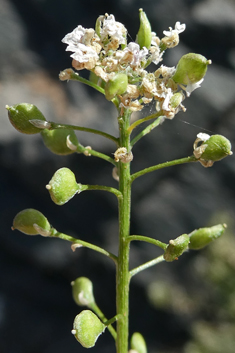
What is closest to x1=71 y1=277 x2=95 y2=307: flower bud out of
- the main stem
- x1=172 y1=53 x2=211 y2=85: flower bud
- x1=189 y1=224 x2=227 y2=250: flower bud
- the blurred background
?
the main stem

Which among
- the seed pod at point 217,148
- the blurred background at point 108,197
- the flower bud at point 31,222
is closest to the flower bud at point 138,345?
the flower bud at point 31,222

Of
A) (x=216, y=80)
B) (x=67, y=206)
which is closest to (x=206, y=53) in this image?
(x=216, y=80)

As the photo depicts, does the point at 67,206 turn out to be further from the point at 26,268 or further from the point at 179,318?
the point at 179,318

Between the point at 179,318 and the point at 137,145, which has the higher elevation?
the point at 137,145

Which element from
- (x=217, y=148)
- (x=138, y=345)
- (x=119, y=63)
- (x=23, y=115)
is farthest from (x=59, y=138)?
(x=138, y=345)

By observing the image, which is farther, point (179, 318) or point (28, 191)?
point (179, 318)
